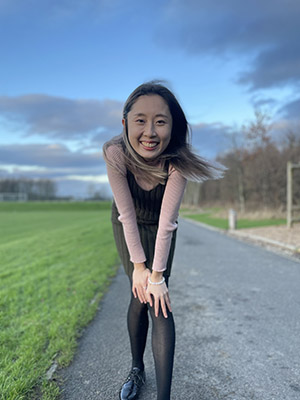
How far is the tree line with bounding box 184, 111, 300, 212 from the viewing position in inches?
885

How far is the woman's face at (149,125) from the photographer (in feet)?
7.40

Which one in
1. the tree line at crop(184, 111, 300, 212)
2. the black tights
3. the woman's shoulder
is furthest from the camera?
the tree line at crop(184, 111, 300, 212)

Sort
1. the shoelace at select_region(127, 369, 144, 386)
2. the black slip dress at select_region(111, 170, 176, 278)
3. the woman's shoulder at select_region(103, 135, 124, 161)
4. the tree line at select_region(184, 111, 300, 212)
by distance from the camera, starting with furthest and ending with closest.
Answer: the tree line at select_region(184, 111, 300, 212) < the shoelace at select_region(127, 369, 144, 386) < the black slip dress at select_region(111, 170, 176, 278) < the woman's shoulder at select_region(103, 135, 124, 161)

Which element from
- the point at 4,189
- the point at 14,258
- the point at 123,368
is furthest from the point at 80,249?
the point at 4,189

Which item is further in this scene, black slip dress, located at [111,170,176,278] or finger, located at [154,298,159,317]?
black slip dress, located at [111,170,176,278]

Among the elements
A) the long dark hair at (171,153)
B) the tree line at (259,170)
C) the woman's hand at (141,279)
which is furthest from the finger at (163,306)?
the tree line at (259,170)

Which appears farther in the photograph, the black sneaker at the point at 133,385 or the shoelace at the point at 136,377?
the shoelace at the point at 136,377

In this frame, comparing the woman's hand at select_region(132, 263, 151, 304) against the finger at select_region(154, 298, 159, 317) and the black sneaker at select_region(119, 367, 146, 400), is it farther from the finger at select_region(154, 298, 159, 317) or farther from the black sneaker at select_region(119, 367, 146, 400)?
the black sneaker at select_region(119, 367, 146, 400)

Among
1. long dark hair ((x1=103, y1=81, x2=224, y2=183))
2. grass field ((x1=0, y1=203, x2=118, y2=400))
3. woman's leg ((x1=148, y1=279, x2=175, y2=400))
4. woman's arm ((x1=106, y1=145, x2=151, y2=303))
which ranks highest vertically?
long dark hair ((x1=103, y1=81, x2=224, y2=183))

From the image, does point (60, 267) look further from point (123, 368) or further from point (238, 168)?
point (238, 168)

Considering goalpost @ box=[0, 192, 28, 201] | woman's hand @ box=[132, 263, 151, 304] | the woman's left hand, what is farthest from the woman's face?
goalpost @ box=[0, 192, 28, 201]

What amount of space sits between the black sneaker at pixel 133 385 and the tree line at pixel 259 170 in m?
17.9

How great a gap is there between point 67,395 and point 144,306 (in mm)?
846

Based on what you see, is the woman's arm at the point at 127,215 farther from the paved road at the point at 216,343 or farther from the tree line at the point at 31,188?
the tree line at the point at 31,188
